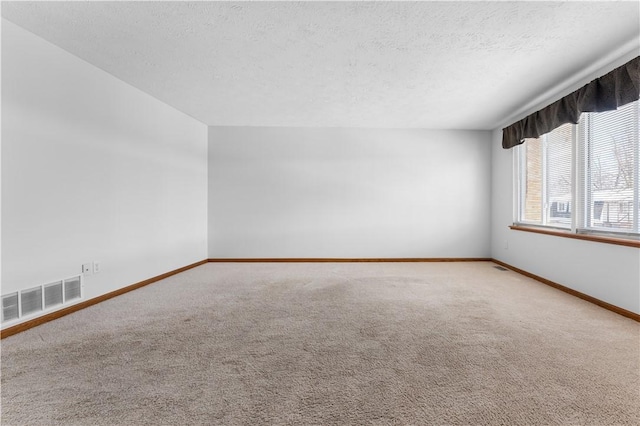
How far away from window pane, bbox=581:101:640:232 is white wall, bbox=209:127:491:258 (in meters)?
1.96

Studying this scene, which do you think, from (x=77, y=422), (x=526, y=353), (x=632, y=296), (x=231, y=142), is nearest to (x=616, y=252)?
(x=632, y=296)

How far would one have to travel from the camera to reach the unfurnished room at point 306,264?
4.73ft

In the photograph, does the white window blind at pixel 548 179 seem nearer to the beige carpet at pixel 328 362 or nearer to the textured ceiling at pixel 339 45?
the textured ceiling at pixel 339 45

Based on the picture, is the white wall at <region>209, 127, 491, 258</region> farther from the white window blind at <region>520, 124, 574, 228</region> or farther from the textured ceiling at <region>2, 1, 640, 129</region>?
the textured ceiling at <region>2, 1, 640, 129</region>

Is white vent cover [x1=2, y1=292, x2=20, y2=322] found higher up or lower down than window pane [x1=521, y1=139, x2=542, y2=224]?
lower down

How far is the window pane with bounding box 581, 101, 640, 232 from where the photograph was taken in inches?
99.0

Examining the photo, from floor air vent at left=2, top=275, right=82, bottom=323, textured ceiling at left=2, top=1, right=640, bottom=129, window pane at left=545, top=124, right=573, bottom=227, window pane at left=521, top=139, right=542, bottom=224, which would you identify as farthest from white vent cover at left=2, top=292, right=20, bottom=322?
window pane at left=521, top=139, right=542, bottom=224

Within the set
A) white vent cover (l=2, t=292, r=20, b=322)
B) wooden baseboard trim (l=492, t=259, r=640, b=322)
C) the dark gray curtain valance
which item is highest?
the dark gray curtain valance

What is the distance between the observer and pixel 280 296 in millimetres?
3006

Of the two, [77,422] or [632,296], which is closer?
[77,422]

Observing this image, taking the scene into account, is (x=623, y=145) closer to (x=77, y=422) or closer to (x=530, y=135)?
(x=530, y=135)

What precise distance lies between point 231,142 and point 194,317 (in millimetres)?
3366

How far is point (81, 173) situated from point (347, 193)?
364 centimetres

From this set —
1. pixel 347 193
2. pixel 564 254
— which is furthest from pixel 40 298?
pixel 564 254
